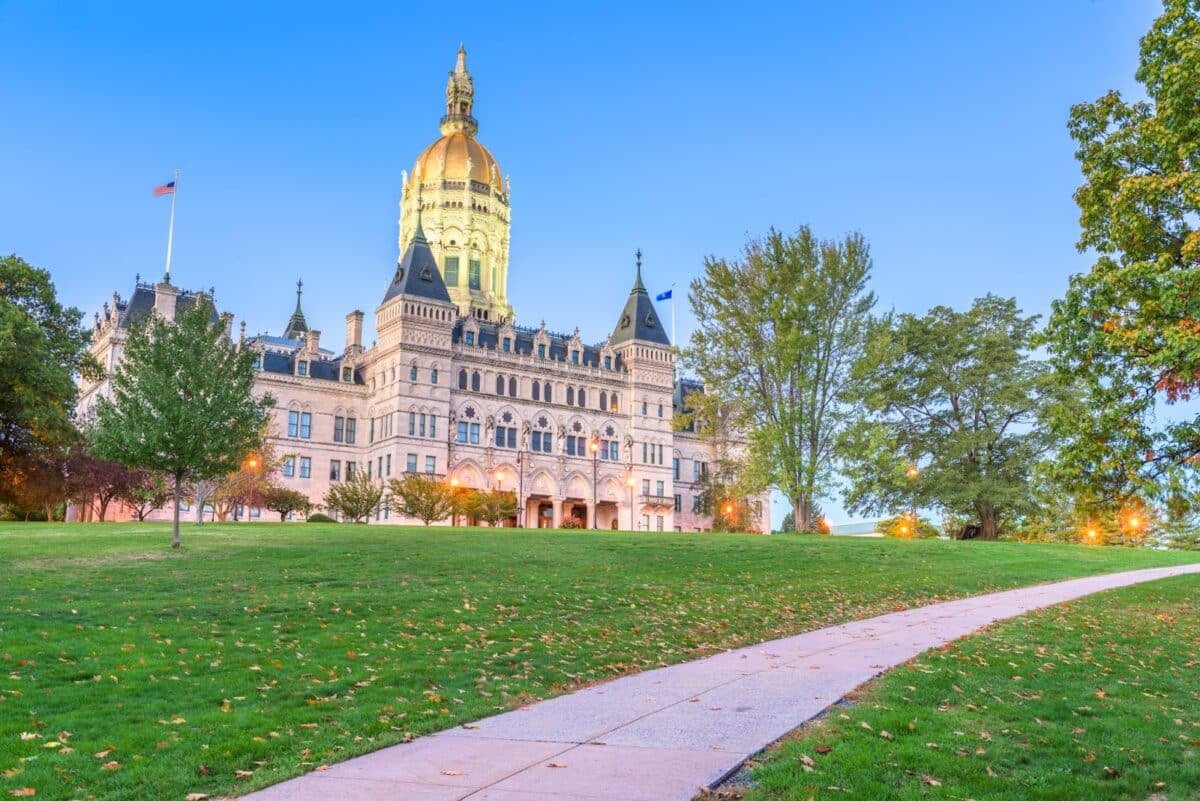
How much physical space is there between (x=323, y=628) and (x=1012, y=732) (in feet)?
36.0

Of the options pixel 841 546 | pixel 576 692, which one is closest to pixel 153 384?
pixel 576 692

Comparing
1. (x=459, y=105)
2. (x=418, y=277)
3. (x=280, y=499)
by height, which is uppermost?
(x=459, y=105)

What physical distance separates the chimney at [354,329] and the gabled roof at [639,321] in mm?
23078

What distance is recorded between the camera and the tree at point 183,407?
29562mm

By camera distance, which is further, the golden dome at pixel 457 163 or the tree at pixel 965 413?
the golden dome at pixel 457 163

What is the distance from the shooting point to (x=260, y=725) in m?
10.7

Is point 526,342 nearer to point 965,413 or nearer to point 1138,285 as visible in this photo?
point 965,413

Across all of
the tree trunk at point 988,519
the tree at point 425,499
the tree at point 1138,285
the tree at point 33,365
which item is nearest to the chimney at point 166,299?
the tree at point 33,365

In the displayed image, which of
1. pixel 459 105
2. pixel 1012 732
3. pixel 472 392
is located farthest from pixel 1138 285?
pixel 459 105

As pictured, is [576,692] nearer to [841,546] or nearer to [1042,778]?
[1042,778]

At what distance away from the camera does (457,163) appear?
10281 cm

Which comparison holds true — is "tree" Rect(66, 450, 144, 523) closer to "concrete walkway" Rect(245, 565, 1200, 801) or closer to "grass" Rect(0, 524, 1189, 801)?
"grass" Rect(0, 524, 1189, 801)

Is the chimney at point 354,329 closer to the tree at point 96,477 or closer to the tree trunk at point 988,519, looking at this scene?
the tree at point 96,477

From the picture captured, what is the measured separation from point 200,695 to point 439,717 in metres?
3.04
